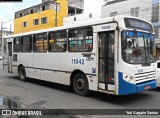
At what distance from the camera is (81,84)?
882cm

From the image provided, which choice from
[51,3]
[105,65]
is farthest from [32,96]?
[51,3]

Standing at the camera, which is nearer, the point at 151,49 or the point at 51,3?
the point at 151,49

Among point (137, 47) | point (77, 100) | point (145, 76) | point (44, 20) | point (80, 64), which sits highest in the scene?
point (44, 20)

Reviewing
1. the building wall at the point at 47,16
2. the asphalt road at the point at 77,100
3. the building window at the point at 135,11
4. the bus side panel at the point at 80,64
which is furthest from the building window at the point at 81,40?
the building wall at the point at 47,16

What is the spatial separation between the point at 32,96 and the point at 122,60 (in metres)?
3.95

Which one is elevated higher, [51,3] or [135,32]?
[51,3]

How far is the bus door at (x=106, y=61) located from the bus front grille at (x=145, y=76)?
0.87 m

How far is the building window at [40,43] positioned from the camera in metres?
10.9

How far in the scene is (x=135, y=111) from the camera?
6723 mm

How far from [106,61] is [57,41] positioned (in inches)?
123

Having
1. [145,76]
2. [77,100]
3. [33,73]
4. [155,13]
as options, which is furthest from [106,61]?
[155,13]

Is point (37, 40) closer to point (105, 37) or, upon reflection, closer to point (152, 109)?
point (105, 37)

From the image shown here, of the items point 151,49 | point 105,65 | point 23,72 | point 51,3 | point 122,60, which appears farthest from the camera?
point 51,3

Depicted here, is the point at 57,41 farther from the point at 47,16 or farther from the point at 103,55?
the point at 47,16
